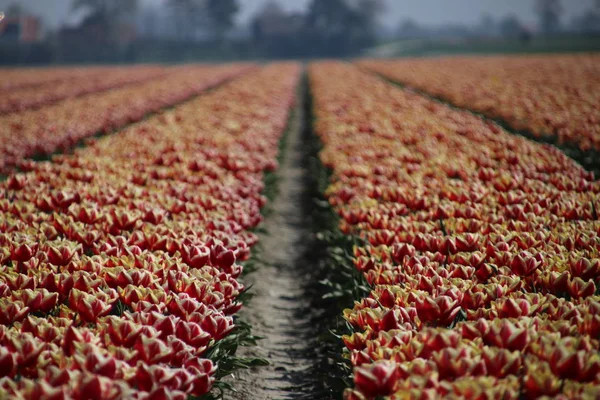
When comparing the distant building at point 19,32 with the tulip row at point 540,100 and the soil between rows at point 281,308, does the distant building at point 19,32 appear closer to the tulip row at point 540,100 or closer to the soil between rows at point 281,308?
the tulip row at point 540,100

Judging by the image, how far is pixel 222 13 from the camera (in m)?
87.2

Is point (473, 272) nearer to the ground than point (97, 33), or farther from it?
nearer to the ground

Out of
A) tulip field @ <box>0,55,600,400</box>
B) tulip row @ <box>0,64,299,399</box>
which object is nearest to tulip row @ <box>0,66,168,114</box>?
tulip field @ <box>0,55,600,400</box>

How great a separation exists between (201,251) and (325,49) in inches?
2879

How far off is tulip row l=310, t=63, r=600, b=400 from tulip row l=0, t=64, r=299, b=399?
30.8 inches

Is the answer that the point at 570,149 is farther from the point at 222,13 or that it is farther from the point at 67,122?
the point at 222,13

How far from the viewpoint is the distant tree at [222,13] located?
87250 mm

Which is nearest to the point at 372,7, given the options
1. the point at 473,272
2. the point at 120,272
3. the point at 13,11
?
the point at 13,11

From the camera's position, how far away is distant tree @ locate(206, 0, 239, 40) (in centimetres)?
8725

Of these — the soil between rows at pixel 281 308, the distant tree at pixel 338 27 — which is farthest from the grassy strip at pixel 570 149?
the distant tree at pixel 338 27

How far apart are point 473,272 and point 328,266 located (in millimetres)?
2296

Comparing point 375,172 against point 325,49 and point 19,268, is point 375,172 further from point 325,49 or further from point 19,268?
point 325,49

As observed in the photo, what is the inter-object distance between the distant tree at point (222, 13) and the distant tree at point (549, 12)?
80.6 meters

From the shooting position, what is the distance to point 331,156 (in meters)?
7.56
